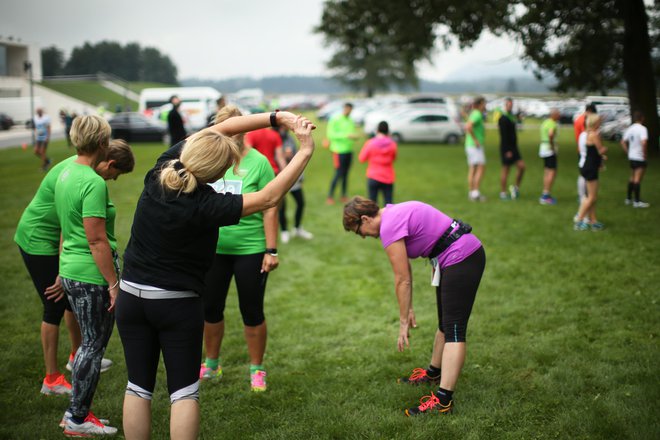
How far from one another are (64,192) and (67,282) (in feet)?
1.92

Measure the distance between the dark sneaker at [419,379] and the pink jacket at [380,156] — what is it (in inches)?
225

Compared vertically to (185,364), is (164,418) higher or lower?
lower

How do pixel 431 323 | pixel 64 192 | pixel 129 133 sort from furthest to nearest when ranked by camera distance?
pixel 129 133
pixel 431 323
pixel 64 192

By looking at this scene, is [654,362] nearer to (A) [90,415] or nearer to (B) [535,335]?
(B) [535,335]

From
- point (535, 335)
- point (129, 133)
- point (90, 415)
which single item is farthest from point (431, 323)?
point (129, 133)

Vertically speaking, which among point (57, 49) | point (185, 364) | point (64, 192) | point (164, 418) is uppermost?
point (57, 49)

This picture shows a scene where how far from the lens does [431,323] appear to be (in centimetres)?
593

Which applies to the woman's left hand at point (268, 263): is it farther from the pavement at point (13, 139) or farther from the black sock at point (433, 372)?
the pavement at point (13, 139)

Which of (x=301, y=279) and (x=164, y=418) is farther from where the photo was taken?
(x=301, y=279)

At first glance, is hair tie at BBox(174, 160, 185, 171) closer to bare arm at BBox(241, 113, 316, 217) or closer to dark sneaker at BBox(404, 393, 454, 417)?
bare arm at BBox(241, 113, 316, 217)

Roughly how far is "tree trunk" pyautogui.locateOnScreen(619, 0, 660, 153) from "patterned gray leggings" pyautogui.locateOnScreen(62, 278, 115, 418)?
18820 millimetres

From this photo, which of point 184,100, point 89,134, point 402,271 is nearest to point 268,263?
point 402,271

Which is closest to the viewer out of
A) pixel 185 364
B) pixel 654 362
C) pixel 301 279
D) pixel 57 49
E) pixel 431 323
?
pixel 185 364

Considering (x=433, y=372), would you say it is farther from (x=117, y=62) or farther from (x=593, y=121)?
(x=117, y=62)
